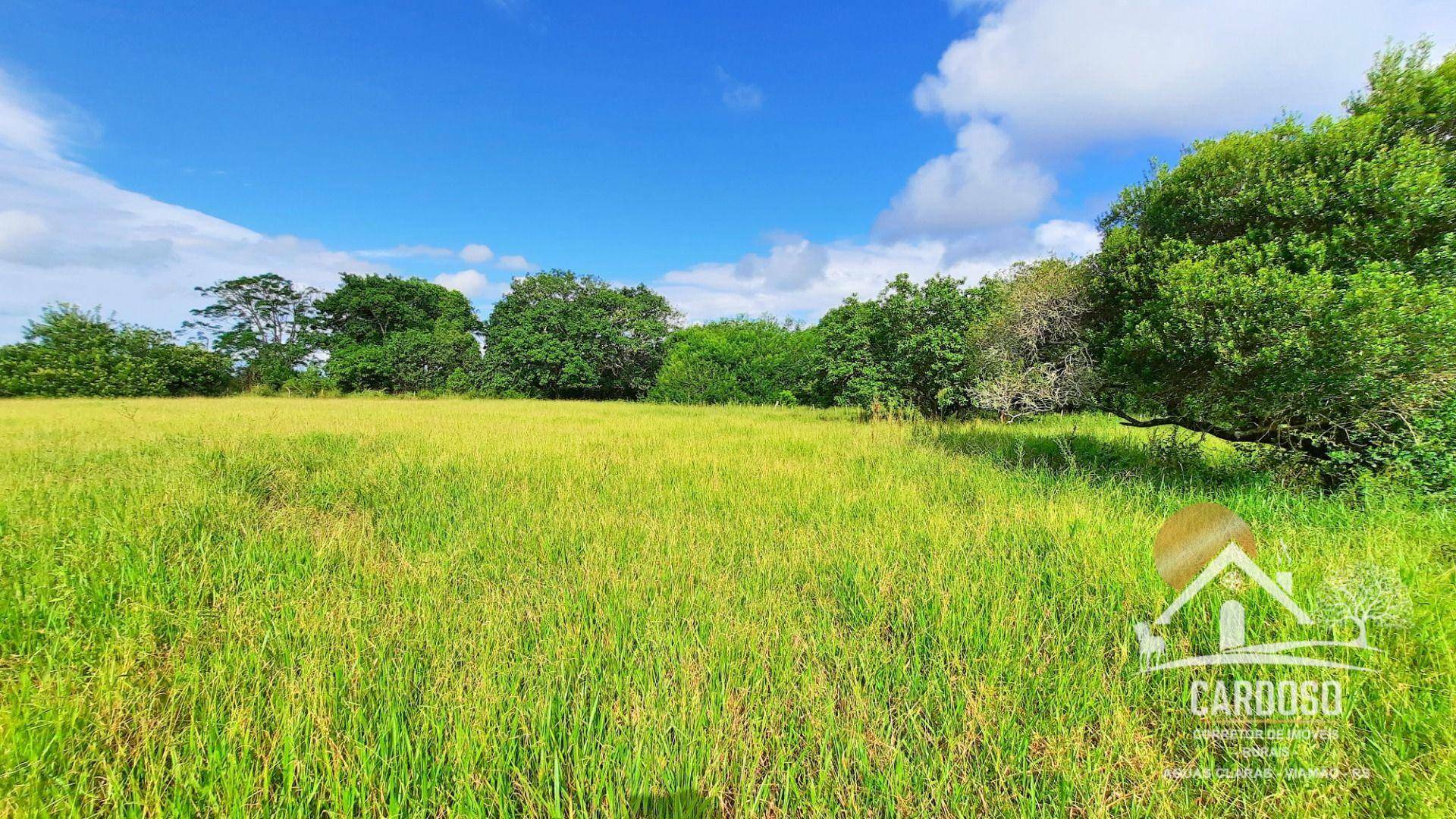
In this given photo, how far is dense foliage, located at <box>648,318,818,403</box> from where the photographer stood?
24.4 m

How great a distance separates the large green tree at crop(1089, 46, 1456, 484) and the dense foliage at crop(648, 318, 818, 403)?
55.6ft

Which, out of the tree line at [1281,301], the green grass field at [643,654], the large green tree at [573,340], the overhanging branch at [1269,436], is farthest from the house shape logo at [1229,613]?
the large green tree at [573,340]

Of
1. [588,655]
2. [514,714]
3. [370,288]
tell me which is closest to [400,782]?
[514,714]

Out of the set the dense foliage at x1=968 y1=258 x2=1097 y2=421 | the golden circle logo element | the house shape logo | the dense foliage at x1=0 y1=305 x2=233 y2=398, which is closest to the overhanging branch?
the dense foliage at x1=968 y1=258 x2=1097 y2=421

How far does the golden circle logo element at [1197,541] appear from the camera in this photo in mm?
2758

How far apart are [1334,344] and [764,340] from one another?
2500 cm

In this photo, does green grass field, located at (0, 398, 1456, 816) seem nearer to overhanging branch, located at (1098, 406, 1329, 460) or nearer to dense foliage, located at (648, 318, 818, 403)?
overhanging branch, located at (1098, 406, 1329, 460)

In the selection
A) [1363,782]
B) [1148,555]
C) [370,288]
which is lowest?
[1363,782]

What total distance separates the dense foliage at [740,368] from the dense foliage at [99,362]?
26.2 metres

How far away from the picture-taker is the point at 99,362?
22844 mm

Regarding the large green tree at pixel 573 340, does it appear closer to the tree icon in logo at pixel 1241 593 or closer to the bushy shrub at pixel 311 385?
the bushy shrub at pixel 311 385

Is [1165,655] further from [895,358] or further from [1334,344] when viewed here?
[895,358]

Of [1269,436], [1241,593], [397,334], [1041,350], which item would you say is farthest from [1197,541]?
[397,334]

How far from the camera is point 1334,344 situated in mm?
3604
